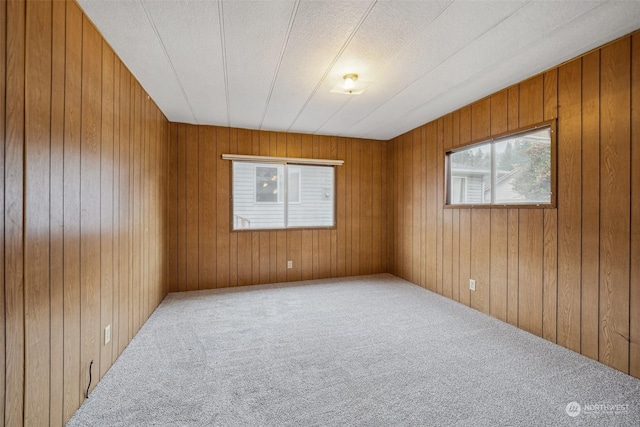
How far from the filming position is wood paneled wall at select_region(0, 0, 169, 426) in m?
1.18

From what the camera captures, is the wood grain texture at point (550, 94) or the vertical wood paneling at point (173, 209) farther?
the vertical wood paneling at point (173, 209)

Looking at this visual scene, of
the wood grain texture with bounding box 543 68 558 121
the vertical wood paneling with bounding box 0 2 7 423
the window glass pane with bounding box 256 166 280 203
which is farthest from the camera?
the window glass pane with bounding box 256 166 280 203

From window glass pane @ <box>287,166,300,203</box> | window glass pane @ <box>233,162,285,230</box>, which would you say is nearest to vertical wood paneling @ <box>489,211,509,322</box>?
window glass pane @ <box>287,166,300,203</box>

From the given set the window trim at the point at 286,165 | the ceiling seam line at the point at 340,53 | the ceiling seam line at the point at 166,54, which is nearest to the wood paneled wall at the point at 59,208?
the ceiling seam line at the point at 166,54

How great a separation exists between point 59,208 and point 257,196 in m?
2.95

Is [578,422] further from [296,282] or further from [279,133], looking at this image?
[279,133]

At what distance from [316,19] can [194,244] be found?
3.33 metres

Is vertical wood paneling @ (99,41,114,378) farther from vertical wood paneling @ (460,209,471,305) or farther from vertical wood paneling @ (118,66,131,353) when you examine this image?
vertical wood paneling @ (460,209,471,305)

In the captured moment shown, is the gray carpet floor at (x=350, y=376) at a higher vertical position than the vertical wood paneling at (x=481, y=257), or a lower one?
lower

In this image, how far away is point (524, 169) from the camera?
9.17ft

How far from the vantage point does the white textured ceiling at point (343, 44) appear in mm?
1735

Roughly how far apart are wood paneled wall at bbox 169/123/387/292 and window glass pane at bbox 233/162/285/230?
Answer: 13 centimetres

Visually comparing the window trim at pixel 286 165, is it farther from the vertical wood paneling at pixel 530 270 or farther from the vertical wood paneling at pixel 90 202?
the vertical wood paneling at pixel 530 270

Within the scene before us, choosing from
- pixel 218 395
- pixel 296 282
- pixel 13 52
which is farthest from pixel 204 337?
pixel 13 52
